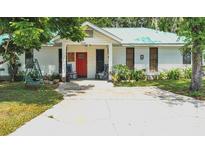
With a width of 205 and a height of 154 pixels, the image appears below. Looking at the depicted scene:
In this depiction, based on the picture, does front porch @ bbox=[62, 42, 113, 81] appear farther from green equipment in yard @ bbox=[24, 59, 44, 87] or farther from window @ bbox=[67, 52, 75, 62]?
green equipment in yard @ bbox=[24, 59, 44, 87]

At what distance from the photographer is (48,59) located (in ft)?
82.4

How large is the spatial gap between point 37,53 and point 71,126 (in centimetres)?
1594

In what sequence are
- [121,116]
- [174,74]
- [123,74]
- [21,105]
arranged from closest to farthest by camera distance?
[121,116], [21,105], [123,74], [174,74]

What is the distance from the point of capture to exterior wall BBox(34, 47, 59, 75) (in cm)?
2486

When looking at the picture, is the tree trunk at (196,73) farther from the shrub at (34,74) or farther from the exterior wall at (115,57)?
the shrub at (34,74)

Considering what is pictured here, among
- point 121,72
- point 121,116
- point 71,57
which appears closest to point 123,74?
point 121,72

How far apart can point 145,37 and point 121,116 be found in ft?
50.8

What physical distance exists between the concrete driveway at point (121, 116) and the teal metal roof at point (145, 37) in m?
8.25

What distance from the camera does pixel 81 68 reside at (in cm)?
2572

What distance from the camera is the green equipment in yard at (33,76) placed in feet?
62.9

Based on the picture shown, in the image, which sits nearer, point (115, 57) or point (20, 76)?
point (20, 76)

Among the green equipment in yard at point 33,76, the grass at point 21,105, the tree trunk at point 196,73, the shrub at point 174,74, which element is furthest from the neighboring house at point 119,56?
the tree trunk at point 196,73

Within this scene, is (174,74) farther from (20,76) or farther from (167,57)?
(20,76)

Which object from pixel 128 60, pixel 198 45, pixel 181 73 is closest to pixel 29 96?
pixel 198 45
